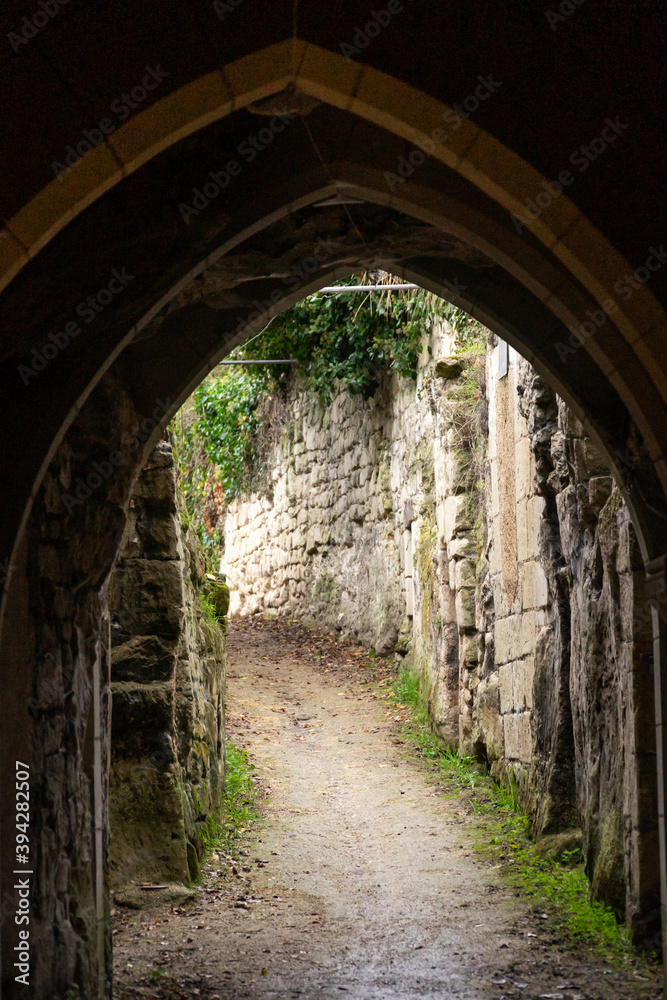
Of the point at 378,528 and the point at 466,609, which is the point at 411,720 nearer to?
the point at 466,609

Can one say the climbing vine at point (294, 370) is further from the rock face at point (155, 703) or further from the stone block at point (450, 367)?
the rock face at point (155, 703)

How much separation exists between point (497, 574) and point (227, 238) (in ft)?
16.2

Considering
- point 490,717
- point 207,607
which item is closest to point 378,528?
point 490,717

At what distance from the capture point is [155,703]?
20.6ft

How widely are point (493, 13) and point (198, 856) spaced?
17.3ft

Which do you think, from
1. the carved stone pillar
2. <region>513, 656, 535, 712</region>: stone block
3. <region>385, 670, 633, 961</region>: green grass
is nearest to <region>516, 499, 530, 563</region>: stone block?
<region>513, 656, 535, 712</region>: stone block

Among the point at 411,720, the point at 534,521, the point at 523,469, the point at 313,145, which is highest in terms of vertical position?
the point at 313,145

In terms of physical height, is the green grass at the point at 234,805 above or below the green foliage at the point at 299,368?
below

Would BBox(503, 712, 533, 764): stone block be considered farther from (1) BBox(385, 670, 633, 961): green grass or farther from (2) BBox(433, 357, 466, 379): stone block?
(2) BBox(433, 357, 466, 379): stone block

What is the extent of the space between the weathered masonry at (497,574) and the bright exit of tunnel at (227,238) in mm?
915

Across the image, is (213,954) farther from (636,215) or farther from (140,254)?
(636,215)

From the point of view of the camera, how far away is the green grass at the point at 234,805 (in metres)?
7.20

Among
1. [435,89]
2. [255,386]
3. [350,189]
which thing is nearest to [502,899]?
[350,189]

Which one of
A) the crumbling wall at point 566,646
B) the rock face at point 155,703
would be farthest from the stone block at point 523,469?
the rock face at point 155,703
